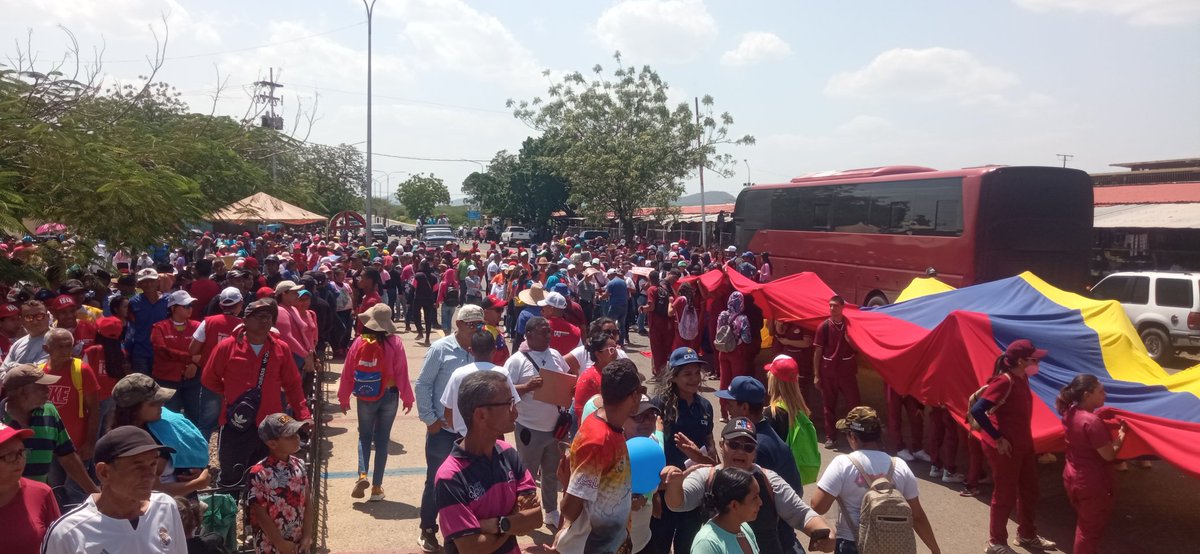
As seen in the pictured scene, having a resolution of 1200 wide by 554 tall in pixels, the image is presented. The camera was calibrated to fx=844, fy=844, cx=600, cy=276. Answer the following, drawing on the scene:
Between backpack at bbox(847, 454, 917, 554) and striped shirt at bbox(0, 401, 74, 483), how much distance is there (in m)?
4.28

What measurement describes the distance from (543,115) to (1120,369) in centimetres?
3255

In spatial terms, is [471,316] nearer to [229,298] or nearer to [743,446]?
[229,298]

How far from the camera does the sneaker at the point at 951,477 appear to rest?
796 centimetres

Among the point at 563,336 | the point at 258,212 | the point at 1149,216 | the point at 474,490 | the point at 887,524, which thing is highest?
the point at 258,212

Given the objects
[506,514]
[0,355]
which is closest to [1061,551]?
[506,514]

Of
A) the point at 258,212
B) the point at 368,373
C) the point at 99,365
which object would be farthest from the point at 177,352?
the point at 258,212

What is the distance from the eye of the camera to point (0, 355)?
636 cm

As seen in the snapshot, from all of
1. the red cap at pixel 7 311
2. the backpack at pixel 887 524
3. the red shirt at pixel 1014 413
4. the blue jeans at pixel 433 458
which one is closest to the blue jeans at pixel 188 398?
the red cap at pixel 7 311

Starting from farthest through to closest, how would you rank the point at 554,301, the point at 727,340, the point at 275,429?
1. the point at 727,340
2. the point at 554,301
3. the point at 275,429

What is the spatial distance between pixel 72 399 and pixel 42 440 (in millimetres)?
1015

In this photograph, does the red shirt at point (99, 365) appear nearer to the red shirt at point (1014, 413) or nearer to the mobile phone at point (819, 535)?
the mobile phone at point (819, 535)

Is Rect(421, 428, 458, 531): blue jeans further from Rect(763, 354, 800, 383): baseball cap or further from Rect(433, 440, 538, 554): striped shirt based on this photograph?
Rect(433, 440, 538, 554): striped shirt

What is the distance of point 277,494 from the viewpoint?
450 cm

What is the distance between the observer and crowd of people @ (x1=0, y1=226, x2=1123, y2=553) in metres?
3.29
